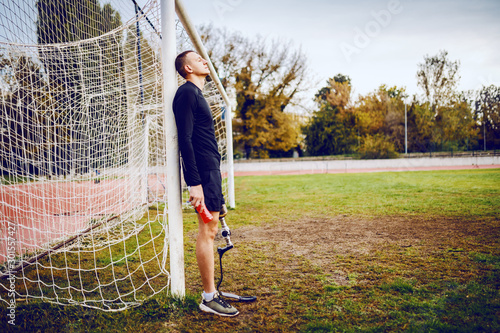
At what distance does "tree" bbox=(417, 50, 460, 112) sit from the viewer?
27.1 meters

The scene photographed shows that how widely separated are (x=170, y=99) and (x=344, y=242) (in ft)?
9.89

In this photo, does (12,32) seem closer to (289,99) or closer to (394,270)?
(394,270)

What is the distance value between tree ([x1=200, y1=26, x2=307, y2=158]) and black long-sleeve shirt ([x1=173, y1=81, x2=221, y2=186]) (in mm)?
23305

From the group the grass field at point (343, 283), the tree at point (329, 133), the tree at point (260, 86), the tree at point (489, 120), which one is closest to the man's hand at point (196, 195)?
the grass field at point (343, 283)

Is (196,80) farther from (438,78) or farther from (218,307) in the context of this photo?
(438,78)

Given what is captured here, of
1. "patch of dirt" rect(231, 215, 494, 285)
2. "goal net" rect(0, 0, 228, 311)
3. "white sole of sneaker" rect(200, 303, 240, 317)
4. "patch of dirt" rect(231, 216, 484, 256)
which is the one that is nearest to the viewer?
"white sole of sneaker" rect(200, 303, 240, 317)

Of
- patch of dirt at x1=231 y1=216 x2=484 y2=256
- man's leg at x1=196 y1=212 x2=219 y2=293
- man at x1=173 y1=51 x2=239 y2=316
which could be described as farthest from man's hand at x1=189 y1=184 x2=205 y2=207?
patch of dirt at x1=231 y1=216 x2=484 y2=256

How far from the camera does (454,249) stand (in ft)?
11.4

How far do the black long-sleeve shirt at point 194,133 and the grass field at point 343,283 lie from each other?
3.69 ft

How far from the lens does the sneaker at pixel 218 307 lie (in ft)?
7.07

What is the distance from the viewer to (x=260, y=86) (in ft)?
87.1

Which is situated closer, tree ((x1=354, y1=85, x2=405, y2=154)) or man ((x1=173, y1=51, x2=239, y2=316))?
man ((x1=173, y1=51, x2=239, y2=316))

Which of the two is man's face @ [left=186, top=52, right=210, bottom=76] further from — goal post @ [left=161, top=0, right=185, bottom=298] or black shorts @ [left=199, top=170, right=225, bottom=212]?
black shorts @ [left=199, top=170, right=225, bottom=212]

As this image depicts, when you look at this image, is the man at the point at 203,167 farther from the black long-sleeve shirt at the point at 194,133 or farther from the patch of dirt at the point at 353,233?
the patch of dirt at the point at 353,233
